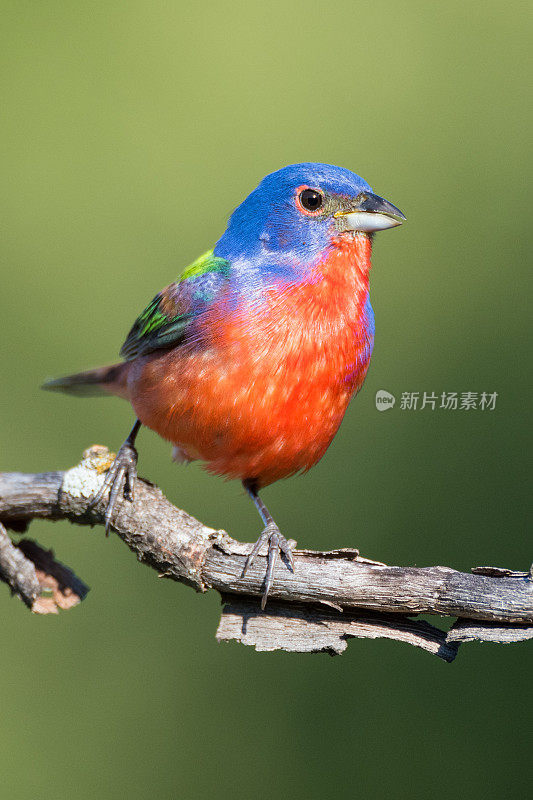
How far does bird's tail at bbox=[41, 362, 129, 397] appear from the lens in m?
4.95

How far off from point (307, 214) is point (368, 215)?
0.91ft

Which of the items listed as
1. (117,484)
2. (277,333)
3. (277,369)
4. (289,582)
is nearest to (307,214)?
(277,333)

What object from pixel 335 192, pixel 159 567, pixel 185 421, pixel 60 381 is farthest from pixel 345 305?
pixel 60 381

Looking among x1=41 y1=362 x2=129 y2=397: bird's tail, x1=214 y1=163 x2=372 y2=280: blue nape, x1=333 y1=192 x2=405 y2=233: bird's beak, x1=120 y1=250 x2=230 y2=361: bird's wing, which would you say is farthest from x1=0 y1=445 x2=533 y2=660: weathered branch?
x1=333 y1=192 x2=405 y2=233: bird's beak

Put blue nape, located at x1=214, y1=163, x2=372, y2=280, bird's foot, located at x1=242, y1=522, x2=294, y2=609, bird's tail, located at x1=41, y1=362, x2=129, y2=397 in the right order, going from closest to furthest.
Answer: bird's foot, located at x1=242, y1=522, x2=294, y2=609
blue nape, located at x1=214, y1=163, x2=372, y2=280
bird's tail, located at x1=41, y1=362, x2=129, y2=397

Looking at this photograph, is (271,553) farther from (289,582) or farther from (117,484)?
(117,484)

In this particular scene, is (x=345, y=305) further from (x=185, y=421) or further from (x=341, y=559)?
(x=341, y=559)

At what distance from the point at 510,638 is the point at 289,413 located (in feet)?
4.32

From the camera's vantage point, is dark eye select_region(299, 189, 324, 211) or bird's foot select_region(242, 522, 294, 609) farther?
dark eye select_region(299, 189, 324, 211)

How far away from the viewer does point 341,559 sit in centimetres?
340

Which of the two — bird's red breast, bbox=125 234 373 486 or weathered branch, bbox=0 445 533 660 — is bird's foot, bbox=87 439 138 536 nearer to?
weathered branch, bbox=0 445 533 660

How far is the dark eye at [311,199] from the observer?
12.6 ft

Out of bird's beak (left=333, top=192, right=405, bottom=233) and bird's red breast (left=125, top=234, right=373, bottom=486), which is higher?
bird's beak (left=333, top=192, right=405, bottom=233)

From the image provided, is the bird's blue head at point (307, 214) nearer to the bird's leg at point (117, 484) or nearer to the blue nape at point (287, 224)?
the blue nape at point (287, 224)
